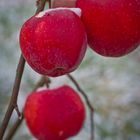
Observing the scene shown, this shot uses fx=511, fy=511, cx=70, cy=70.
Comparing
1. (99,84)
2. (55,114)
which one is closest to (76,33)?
(55,114)

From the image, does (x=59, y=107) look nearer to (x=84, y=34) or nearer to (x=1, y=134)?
(x=1, y=134)

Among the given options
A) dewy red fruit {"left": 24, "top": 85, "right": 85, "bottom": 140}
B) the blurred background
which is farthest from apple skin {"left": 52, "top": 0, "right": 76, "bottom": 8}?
the blurred background

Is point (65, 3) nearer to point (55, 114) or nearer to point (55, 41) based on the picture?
point (55, 41)

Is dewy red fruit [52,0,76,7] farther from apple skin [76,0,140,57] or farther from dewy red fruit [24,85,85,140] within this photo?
dewy red fruit [24,85,85,140]

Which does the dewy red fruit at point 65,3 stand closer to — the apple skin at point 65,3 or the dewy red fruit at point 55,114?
the apple skin at point 65,3

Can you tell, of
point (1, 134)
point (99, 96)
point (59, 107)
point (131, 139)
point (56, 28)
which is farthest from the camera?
point (99, 96)

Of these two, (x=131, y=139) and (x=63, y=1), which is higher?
(x=63, y=1)

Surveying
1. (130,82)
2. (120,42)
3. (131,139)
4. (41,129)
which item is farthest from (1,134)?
(130,82)
